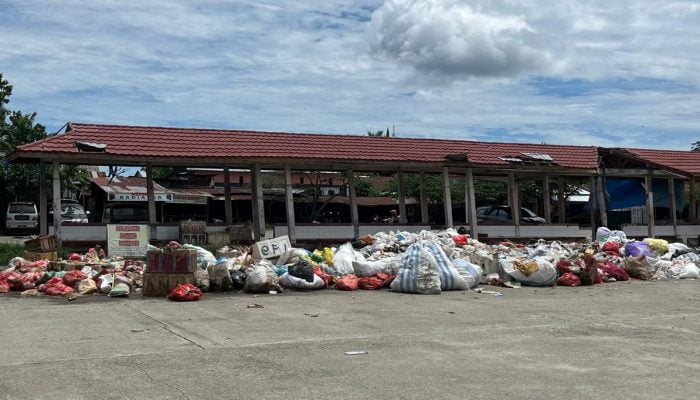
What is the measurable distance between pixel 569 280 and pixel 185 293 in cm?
864

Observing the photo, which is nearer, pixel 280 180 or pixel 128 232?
pixel 128 232

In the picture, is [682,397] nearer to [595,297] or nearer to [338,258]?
[595,297]

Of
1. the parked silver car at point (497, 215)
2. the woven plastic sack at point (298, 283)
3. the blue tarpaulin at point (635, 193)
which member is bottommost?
the woven plastic sack at point (298, 283)

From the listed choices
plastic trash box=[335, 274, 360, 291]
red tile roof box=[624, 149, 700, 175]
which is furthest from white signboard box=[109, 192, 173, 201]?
plastic trash box=[335, 274, 360, 291]

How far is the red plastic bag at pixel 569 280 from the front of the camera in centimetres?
1605

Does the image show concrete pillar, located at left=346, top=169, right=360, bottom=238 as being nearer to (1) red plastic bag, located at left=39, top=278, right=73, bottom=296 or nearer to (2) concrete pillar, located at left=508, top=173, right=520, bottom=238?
(2) concrete pillar, located at left=508, top=173, right=520, bottom=238

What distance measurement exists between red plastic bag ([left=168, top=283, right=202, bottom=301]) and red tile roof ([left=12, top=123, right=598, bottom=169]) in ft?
24.8

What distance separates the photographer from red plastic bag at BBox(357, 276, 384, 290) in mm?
14781

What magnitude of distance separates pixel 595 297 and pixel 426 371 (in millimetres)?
7981

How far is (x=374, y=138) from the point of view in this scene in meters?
24.5

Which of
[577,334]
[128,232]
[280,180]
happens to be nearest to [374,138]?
[128,232]

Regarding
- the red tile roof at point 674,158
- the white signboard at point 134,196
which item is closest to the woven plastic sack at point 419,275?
the red tile roof at point 674,158

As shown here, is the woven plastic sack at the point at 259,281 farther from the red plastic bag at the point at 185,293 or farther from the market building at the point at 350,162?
the market building at the point at 350,162

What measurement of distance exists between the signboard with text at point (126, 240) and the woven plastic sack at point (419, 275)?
813cm
